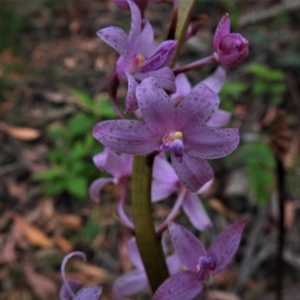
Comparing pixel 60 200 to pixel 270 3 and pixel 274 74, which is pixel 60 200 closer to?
pixel 274 74

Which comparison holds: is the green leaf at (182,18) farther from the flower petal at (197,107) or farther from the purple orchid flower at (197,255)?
the purple orchid flower at (197,255)

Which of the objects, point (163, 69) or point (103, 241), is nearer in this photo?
point (163, 69)

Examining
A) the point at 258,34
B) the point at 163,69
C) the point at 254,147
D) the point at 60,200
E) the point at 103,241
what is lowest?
the point at 103,241

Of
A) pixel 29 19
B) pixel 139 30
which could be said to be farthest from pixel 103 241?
pixel 29 19

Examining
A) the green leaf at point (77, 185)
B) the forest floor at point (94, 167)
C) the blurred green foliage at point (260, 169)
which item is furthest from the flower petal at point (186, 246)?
the green leaf at point (77, 185)

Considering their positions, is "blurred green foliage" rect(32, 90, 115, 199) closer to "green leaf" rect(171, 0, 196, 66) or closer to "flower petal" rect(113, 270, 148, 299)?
"flower petal" rect(113, 270, 148, 299)
